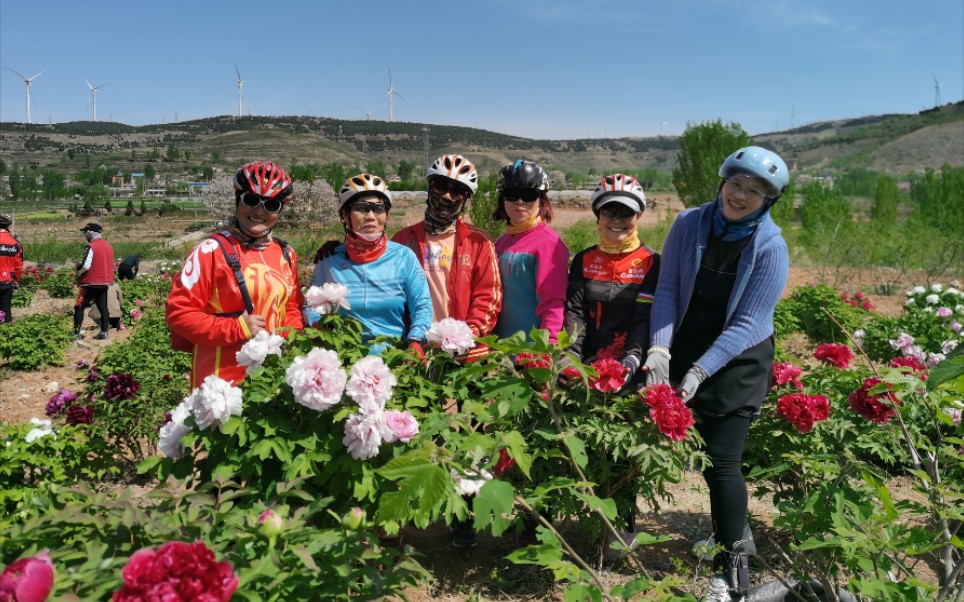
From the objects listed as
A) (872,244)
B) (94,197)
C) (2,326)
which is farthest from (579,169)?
(2,326)

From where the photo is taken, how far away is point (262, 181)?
8.70 feet

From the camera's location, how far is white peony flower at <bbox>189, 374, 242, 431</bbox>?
185 cm

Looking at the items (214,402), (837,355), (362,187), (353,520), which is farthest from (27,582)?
(837,355)

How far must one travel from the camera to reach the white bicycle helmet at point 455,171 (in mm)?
3072

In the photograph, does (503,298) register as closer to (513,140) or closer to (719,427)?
(719,427)

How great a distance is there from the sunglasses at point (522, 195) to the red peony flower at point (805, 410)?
153 cm

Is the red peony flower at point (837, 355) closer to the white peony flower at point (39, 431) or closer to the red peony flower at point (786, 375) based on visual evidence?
the red peony flower at point (786, 375)

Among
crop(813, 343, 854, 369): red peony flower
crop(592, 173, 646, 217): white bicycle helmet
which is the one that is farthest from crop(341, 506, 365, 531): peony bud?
crop(813, 343, 854, 369): red peony flower

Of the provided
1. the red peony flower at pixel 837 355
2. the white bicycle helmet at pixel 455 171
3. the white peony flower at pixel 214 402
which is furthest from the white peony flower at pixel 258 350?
the red peony flower at pixel 837 355

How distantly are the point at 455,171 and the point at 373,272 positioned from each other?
0.68 metres

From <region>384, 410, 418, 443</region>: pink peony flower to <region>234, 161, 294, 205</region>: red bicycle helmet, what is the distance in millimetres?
1276

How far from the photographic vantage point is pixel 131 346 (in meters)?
5.23

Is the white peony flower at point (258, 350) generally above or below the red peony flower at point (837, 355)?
above

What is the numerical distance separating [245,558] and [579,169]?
123 m
